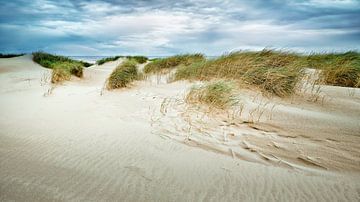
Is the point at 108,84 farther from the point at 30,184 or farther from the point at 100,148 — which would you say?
the point at 30,184

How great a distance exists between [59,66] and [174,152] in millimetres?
7284

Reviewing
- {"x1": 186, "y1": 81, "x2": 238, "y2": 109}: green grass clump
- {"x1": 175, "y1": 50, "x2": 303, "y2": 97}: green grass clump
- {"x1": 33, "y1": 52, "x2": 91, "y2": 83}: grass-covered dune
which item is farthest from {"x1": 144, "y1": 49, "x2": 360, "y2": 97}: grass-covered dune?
{"x1": 33, "y1": 52, "x2": 91, "y2": 83}: grass-covered dune

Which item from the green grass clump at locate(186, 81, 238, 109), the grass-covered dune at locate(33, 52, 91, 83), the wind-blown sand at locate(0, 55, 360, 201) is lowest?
the wind-blown sand at locate(0, 55, 360, 201)

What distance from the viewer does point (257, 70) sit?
6340 mm

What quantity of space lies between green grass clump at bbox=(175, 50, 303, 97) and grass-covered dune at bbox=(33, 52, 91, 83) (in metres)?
3.43

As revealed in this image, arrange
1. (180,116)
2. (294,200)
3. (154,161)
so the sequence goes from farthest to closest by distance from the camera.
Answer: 1. (180,116)
2. (154,161)
3. (294,200)

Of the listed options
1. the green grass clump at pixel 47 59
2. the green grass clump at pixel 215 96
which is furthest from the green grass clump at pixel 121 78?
the green grass clump at pixel 47 59

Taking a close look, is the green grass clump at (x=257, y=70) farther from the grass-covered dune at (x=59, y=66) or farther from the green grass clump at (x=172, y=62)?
the grass-covered dune at (x=59, y=66)

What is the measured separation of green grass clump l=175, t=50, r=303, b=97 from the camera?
5754 millimetres

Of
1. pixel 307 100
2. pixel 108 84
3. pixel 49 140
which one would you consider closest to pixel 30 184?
pixel 49 140

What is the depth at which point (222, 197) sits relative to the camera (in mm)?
2051

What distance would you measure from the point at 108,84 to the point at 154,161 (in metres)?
4.06

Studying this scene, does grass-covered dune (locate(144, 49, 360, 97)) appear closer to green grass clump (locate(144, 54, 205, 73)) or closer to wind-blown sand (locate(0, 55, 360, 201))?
wind-blown sand (locate(0, 55, 360, 201))

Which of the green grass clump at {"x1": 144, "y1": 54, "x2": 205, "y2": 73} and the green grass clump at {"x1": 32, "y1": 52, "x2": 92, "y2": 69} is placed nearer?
the green grass clump at {"x1": 144, "y1": 54, "x2": 205, "y2": 73}
